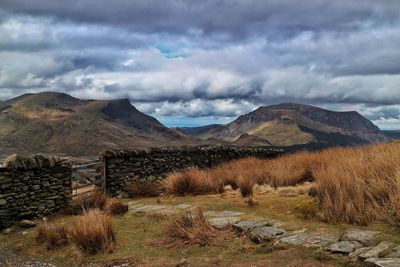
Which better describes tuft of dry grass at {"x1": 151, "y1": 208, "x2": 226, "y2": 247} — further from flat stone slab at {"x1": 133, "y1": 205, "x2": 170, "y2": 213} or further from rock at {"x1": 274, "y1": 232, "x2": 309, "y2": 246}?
flat stone slab at {"x1": 133, "y1": 205, "x2": 170, "y2": 213}

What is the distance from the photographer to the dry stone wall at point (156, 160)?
16.3 metres

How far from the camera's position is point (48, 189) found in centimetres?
1398

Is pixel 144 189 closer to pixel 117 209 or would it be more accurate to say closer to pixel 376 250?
pixel 117 209

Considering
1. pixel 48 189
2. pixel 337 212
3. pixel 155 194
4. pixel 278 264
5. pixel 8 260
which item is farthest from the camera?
pixel 155 194

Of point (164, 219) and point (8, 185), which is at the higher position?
point (8, 185)

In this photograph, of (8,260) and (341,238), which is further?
(8,260)

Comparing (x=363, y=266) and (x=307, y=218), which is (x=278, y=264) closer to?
(x=363, y=266)

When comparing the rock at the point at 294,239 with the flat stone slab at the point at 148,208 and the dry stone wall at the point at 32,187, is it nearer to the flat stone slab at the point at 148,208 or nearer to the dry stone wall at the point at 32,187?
the flat stone slab at the point at 148,208

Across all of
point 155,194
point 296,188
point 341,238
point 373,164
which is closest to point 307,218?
point 341,238

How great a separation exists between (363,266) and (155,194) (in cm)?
1020

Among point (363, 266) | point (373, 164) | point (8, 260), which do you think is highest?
point (373, 164)

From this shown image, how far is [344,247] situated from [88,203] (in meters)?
8.89

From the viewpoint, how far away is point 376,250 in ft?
21.1

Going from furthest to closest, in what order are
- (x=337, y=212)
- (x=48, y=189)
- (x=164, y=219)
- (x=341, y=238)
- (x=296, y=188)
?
(x=48, y=189) → (x=296, y=188) → (x=164, y=219) → (x=337, y=212) → (x=341, y=238)
